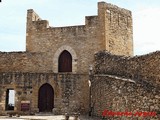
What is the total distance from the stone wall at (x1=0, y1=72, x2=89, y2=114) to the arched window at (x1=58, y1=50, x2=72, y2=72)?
4389mm

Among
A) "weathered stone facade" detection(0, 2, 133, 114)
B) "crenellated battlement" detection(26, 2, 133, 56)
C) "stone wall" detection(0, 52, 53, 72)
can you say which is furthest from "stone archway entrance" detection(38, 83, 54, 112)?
"crenellated battlement" detection(26, 2, 133, 56)

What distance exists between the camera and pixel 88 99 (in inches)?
642

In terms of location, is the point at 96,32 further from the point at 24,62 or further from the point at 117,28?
the point at 24,62

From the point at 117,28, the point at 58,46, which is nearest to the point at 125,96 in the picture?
the point at 117,28

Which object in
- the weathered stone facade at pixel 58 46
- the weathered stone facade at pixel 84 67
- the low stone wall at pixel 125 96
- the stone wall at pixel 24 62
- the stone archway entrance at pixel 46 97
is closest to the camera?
the low stone wall at pixel 125 96

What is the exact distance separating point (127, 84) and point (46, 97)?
754cm

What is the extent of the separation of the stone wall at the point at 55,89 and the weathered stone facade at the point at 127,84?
2.97ft

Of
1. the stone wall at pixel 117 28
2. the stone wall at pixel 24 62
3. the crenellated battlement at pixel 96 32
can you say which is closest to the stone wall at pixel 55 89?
the stone wall at pixel 24 62

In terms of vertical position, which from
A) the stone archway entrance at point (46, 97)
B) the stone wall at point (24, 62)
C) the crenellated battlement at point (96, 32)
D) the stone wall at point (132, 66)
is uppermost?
the crenellated battlement at point (96, 32)

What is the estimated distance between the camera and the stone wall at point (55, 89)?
16.1 meters

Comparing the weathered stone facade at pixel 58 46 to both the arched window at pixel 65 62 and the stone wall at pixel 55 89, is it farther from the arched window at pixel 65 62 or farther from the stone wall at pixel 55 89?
the arched window at pixel 65 62

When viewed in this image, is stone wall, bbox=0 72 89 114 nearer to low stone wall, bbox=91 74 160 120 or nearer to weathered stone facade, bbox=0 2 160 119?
weathered stone facade, bbox=0 2 160 119

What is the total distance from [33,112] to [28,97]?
0.91 meters

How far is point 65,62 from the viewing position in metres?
21.2
